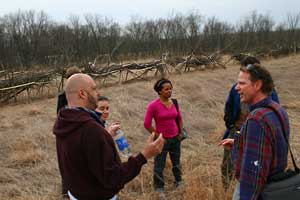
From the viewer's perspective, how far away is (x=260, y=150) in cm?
198

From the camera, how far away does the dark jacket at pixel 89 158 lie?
1.83 meters

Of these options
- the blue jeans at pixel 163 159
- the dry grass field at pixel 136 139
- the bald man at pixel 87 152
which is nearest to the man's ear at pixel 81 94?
the bald man at pixel 87 152

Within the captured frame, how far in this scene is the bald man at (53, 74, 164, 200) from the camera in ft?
6.03

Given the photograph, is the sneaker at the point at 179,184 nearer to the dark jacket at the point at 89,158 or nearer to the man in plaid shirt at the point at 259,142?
the man in plaid shirt at the point at 259,142

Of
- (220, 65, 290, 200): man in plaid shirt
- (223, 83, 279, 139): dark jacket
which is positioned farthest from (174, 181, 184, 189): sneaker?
(220, 65, 290, 200): man in plaid shirt

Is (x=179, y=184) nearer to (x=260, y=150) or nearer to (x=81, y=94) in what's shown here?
(x=260, y=150)

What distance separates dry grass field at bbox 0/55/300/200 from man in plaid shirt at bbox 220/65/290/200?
4.75 ft

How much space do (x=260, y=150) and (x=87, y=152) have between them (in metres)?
0.95

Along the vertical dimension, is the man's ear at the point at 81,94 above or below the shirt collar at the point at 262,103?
above

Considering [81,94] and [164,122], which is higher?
[81,94]

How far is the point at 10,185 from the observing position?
16.5ft

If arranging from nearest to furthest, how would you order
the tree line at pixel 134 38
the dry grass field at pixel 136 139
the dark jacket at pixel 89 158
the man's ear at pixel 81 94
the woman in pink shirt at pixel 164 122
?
the dark jacket at pixel 89 158 < the man's ear at pixel 81 94 < the woman in pink shirt at pixel 164 122 < the dry grass field at pixel 136 139 < the tree line at pixel 134 38

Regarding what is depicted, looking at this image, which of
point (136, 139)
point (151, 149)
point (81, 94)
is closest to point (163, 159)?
point (151, 149)

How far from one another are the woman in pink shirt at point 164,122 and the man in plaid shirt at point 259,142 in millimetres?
1862
